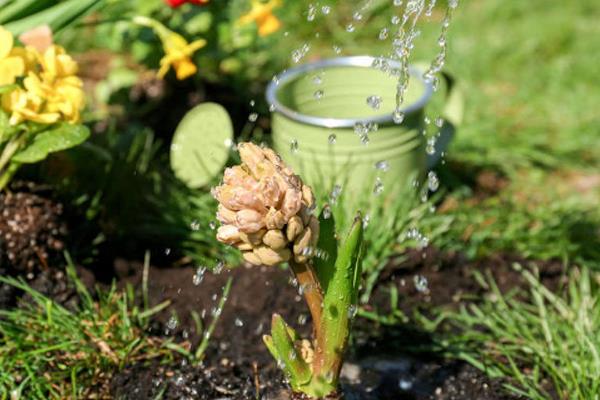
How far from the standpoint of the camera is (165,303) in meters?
2.03

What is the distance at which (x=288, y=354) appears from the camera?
1.42 m

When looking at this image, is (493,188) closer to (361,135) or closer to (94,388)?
(361,135)

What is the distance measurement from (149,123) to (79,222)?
633 millimetres

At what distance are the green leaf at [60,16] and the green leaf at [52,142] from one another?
0.31 m

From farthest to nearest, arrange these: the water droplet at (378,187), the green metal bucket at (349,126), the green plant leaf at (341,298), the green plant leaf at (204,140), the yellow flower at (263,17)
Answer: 1. the yellow flower at (263,17)
2. the green plant leaf at (204,140)
3. the green metal bucket at (349,126)
4. the water droplet at (378,187)
5. the green plant leaf at (341,298)

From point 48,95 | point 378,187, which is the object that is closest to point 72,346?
point 48,95

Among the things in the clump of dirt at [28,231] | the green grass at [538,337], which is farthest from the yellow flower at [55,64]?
the green grass at [538,337]

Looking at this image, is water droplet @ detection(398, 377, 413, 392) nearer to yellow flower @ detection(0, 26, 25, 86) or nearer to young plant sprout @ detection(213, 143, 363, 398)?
young plant sprout @ detection(213, 143, 363, 398)

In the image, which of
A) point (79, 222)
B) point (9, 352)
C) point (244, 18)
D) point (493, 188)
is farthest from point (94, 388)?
point (493, 188)

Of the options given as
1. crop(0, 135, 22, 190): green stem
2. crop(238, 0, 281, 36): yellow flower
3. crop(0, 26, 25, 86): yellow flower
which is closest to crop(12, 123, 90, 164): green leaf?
crop(0, 135, 22, 190): green stem

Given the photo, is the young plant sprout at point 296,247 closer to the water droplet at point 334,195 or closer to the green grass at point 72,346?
the green grass at point 72,346

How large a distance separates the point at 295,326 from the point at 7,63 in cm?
79

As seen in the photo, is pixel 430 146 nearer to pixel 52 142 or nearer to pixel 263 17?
pixel 263 17

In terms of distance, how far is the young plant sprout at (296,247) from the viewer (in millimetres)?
1229
